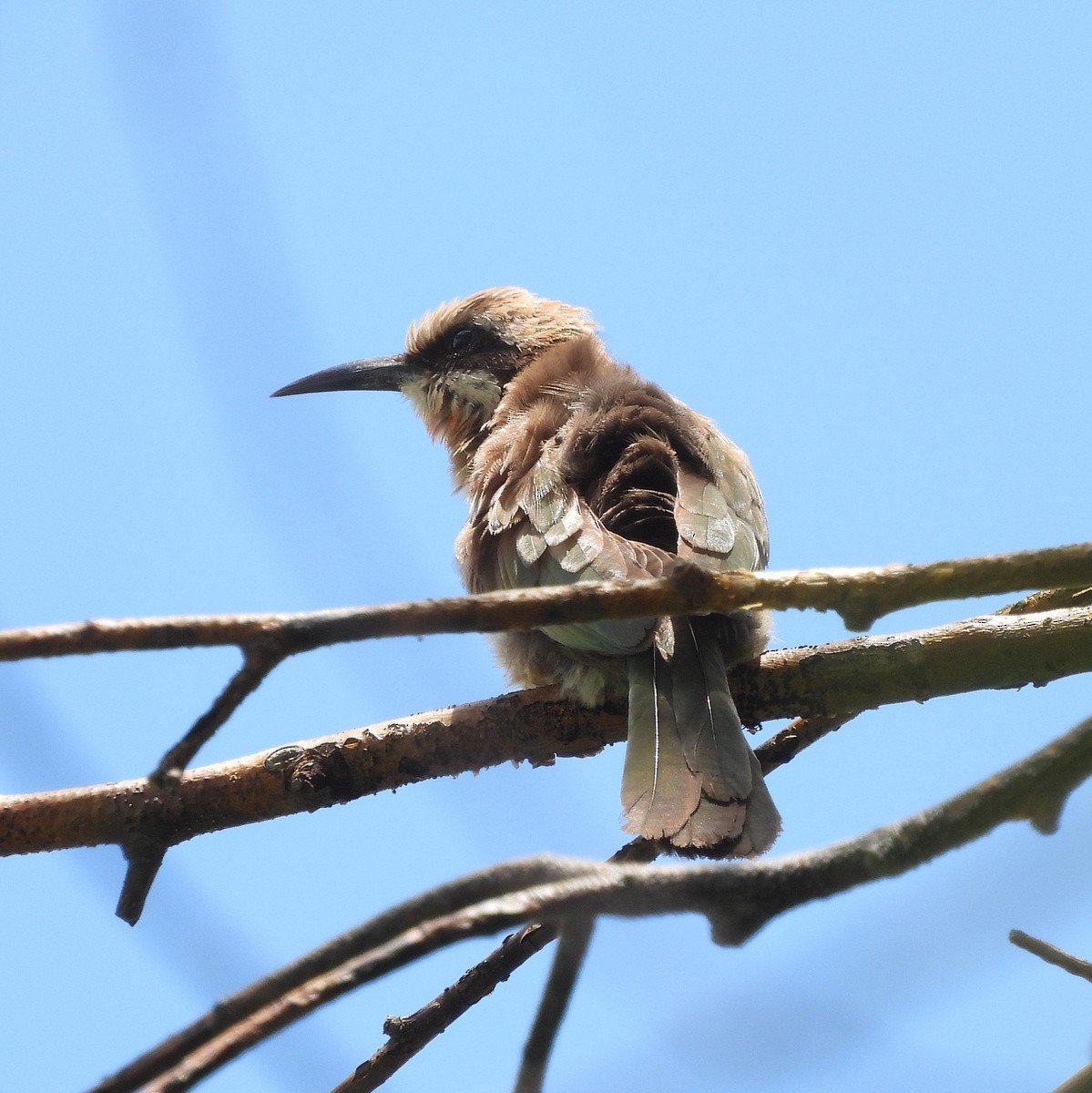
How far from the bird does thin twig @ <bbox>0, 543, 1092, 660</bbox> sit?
0.83 meters

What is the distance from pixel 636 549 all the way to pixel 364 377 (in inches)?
118

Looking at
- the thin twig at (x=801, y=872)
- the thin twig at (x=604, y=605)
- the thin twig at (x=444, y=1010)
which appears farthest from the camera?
the thin twig at (x=444, y=1010)

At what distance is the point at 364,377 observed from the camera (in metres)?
6.23

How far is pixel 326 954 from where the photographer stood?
141cm

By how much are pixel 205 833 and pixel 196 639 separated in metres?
1.61

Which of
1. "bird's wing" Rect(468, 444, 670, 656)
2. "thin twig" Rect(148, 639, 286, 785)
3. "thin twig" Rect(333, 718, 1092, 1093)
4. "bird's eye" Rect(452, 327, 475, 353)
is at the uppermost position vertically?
"thin twig" Rect(148, 639, 286, 785)

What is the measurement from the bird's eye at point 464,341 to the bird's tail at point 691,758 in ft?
9.19

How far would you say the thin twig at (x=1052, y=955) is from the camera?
2129 millimetres

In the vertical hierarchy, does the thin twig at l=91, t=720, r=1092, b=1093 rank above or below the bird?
above

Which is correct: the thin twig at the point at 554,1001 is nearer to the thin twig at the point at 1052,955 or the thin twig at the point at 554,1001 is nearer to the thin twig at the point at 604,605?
the thin twig at the point at 604,605

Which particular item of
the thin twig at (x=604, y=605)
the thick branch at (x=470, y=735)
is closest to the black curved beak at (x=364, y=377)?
the thick branch at (x=470, y=735)

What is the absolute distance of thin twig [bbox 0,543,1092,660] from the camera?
5.45 feet

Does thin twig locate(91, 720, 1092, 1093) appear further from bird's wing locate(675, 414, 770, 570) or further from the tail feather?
bird's wing locate(675, 414, 770, 570)

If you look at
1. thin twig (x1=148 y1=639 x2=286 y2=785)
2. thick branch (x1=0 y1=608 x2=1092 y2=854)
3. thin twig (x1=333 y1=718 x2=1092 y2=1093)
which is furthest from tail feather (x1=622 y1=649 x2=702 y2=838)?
thin twig (x1=148 y1=639 x2=286 y2=785)
